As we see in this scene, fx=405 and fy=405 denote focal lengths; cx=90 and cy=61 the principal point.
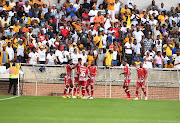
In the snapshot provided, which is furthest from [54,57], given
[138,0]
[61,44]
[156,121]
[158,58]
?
[156,121]

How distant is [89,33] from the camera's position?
2638cm

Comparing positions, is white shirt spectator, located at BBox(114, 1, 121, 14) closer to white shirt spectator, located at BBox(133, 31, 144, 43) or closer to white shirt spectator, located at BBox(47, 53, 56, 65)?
white shirt spectator, located at BBox(133, 31, 144, 43)

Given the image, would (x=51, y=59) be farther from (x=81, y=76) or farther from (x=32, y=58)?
(x=81, y=76)

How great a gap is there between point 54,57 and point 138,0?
1049 centimetres

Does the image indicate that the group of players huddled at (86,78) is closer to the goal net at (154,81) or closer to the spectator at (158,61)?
the goal net at (154,81)

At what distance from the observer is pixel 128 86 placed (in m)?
23.1

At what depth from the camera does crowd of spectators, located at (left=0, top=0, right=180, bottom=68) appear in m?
24.5

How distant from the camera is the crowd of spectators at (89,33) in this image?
24.5 m

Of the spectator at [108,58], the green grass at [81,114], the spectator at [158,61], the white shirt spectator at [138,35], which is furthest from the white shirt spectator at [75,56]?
the green grass at [81,114]

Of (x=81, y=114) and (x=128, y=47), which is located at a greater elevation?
(x=128, y=47)

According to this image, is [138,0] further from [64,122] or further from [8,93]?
[64,122]

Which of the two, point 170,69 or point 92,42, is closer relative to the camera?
point 170,69

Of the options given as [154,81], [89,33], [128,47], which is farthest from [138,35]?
[154,81]

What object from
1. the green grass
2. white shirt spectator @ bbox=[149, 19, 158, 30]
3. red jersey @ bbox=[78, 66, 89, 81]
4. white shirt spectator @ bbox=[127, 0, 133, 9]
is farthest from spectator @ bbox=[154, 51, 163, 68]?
the green grass
